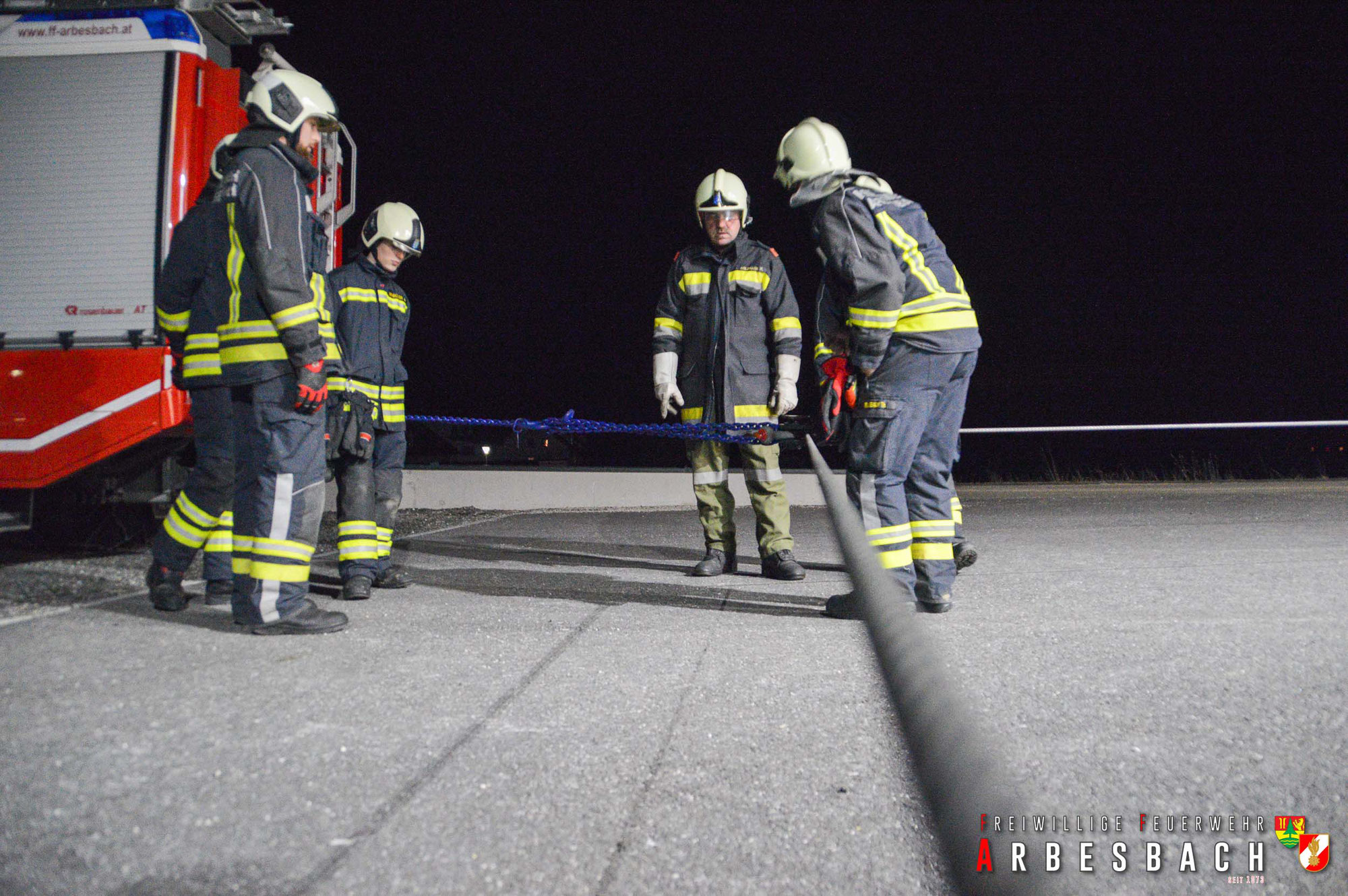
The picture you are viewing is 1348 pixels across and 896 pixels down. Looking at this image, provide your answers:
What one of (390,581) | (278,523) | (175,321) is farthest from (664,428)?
(175,321)

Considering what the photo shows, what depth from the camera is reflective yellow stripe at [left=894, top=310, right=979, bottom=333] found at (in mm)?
3547

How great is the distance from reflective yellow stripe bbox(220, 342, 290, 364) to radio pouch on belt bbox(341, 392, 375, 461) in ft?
2.63

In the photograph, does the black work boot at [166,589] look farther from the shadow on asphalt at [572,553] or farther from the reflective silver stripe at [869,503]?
the reflective silver stripe at [869,503]

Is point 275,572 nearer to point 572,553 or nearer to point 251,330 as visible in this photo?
point 251,330

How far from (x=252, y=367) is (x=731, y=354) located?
2.43 m

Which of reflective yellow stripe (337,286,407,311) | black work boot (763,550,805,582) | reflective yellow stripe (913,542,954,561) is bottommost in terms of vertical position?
black work boot (763,550,805,582)

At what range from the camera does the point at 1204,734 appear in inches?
80.8

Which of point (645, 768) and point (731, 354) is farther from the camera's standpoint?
point (731, 354)

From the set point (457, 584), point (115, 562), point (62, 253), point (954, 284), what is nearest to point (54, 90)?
point (62, 253)

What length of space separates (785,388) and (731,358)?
338 millimetres

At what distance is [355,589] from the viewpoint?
3920mm

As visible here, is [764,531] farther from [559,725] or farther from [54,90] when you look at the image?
[54,90]

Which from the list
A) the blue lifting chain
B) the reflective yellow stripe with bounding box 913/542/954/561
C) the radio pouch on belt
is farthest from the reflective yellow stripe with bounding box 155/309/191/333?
the reflective yellow stripe with bounding box 913/542/954/561

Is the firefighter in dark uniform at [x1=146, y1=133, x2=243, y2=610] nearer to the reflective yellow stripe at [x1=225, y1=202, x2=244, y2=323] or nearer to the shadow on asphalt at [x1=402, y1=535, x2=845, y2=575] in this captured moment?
the reflective yellow stripe at [x1=225, y1=202, x2=244, y2=323]
